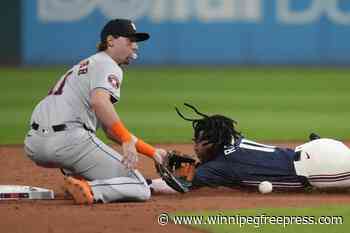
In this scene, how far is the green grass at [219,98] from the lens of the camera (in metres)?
13.1

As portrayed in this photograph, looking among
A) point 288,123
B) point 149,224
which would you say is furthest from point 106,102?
point 288,123

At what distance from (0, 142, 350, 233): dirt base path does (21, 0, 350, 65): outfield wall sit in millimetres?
13980

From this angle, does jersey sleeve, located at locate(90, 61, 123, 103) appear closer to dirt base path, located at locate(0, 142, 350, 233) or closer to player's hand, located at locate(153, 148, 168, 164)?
player's hand, located at locate(153, 148, 168, 164)

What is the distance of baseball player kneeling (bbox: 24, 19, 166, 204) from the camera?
24.5 feet

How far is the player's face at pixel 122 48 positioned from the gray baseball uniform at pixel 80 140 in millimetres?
71

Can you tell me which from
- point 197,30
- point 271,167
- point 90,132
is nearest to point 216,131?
point 271,167

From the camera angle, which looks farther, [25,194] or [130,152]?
[25,194]

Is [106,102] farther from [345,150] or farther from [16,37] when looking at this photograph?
[16,37]

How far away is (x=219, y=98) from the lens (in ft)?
55.0

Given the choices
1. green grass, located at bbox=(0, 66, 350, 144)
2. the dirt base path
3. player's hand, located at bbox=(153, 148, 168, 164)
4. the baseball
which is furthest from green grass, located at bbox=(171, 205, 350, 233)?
green grass, located at bbox=(0, 66, 350, 144)

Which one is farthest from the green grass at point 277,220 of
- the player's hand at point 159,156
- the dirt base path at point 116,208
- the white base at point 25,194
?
the white base at point 25,194

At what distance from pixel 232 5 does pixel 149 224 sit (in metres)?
17.0

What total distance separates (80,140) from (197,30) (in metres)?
15.7

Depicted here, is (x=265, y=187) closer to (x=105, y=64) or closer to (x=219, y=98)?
(x=105, y=64)
